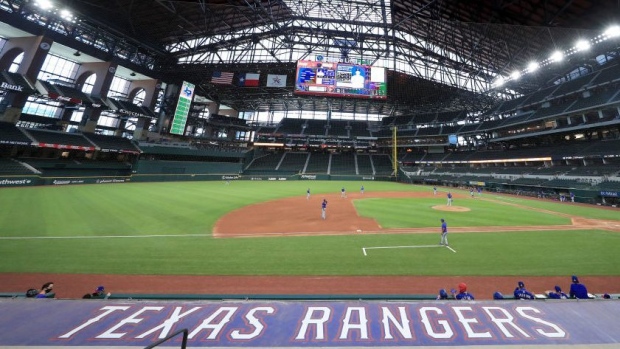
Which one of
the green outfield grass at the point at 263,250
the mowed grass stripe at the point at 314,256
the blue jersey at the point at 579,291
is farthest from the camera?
the green outfield grass at the point at 263,250

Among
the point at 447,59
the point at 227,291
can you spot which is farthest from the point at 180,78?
the point at 227,291

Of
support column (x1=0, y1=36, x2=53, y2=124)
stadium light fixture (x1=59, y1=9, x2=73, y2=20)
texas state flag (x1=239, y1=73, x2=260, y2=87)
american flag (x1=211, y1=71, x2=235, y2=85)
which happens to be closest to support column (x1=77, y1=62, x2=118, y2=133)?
A: stadium light fixture (x1=59, y1=9, x2=73, y2=20)

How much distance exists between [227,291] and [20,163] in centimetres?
4277

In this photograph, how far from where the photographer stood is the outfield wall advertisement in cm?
370

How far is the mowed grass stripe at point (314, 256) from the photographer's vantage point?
9984mm

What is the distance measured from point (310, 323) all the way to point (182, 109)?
2069 inches

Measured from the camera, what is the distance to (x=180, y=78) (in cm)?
4956

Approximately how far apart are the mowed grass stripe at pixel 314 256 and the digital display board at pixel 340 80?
3127 cm

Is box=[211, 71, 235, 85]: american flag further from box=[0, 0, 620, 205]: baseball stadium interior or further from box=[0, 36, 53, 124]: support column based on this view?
box=[0, 36, 53, 124]: support column

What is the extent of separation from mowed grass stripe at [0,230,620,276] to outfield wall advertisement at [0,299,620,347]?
554 cm

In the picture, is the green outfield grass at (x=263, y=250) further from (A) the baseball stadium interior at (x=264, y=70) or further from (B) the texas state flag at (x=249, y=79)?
(B) the texas state flag at (x=249, y=79)

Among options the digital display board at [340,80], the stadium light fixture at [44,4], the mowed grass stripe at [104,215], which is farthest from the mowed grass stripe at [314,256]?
the stadium light fixture at [44,4]

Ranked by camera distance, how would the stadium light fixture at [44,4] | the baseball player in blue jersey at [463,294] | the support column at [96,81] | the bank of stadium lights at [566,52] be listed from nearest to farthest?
the baseball player in blue jersey at [463,294], the stadium light fixture at [44,4], the bank of stadium lights at [566,52], the support column at [96,81]

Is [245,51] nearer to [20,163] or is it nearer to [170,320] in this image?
[20,163]
